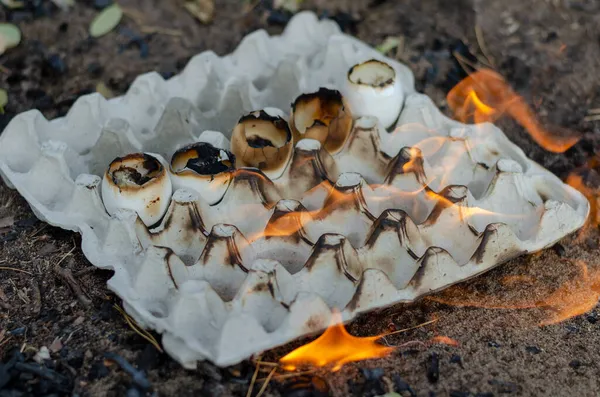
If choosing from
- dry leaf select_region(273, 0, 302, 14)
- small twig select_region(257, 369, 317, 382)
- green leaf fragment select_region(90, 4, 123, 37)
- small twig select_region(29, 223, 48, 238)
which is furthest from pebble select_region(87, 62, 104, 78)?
small twig select_region(257, 369, 317, 382)

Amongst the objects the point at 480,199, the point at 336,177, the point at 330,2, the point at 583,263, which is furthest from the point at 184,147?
the point at 330,2

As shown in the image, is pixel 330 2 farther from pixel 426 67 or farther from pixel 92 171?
pixel 92 171

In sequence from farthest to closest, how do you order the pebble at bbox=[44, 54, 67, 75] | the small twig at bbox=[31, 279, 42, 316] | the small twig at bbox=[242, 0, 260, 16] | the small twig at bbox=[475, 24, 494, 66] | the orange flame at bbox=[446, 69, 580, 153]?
the small twig at bbox=[242, 0, 260, 16], the small twig at bbox=[475, 24, 494, 66], the pebble at bbox=[44, 54, 67, 75], the orange flame at bbox=[446, 69, 580, 153], the small twig at bbox=[31, 279, 42, 316]

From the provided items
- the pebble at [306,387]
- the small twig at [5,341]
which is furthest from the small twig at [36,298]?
the pebble at [306,387]

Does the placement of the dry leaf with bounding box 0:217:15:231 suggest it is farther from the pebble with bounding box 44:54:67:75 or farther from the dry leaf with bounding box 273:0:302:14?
the dry leaf with bounding box 273:0:302:14

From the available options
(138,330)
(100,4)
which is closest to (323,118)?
(138,330)

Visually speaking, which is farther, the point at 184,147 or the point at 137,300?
the point at 184,147

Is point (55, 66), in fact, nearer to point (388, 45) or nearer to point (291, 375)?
point (388, 45)
